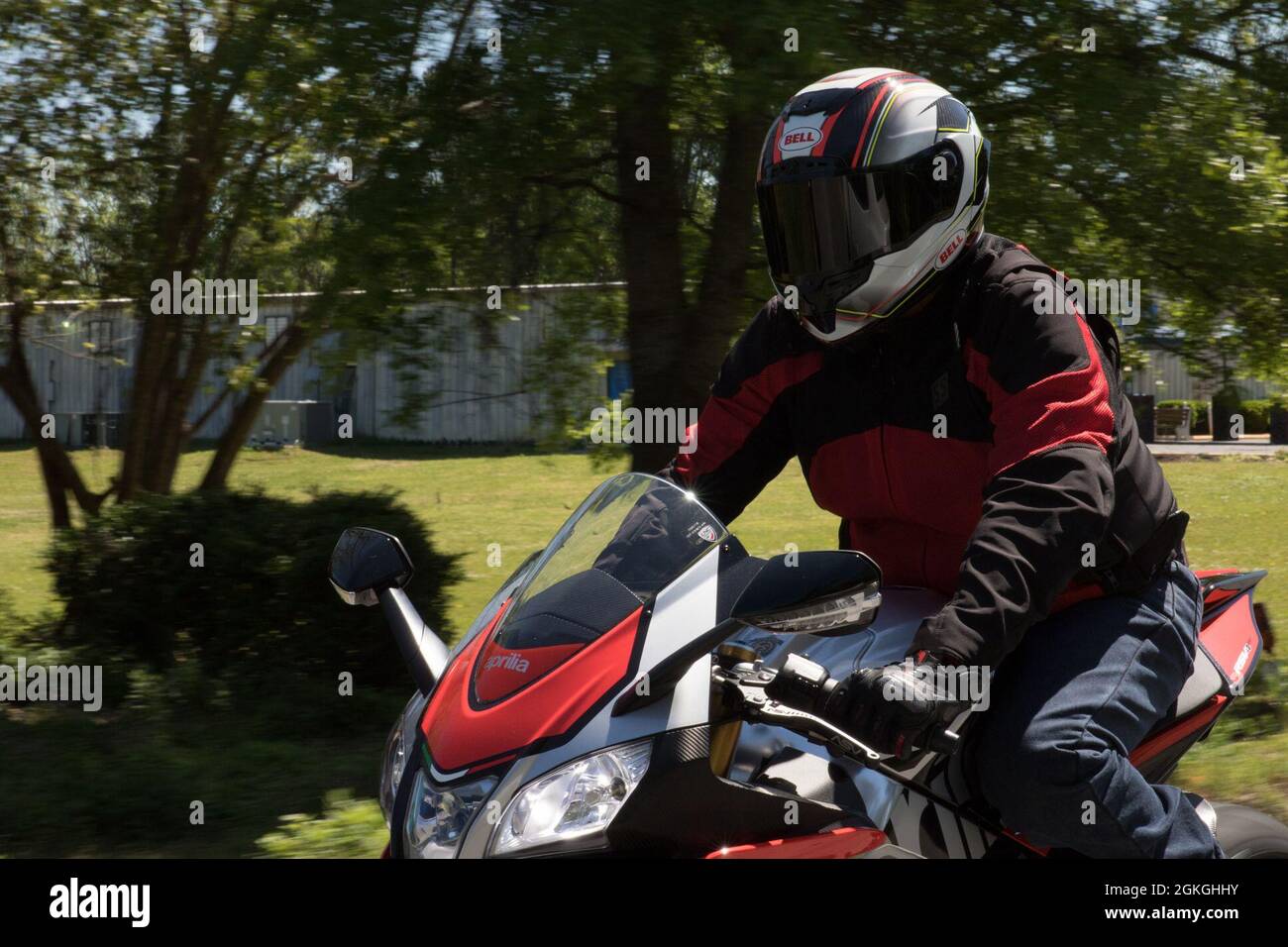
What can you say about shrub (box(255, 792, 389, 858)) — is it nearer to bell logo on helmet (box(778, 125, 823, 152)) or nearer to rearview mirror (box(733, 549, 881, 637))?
rearview mirror (box(733, 549, 881, 637))

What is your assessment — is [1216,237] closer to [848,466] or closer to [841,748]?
[848,466]

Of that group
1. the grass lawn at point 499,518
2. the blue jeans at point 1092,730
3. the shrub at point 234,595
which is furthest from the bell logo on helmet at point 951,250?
the shrub at point 234,595

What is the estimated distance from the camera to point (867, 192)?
2.75 m

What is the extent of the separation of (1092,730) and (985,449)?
2.03ft

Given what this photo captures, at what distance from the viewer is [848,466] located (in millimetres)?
2945

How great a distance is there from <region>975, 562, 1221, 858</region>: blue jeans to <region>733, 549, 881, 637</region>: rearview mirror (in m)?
0.54

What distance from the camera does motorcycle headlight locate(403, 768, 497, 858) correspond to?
214cm

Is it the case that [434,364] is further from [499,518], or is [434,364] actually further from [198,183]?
[499,518]

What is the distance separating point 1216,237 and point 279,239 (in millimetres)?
4508

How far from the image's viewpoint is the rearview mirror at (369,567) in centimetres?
297

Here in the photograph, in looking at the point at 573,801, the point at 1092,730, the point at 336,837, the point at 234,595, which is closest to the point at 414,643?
the point at 573,801

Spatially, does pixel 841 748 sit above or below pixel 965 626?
below
